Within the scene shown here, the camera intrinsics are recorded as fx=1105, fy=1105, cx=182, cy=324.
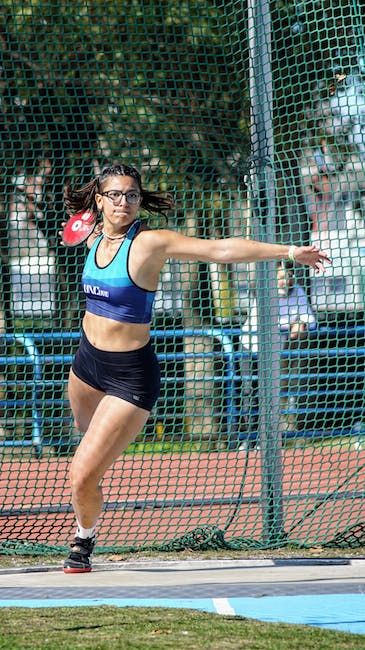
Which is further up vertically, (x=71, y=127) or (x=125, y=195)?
(x=71, y=127)

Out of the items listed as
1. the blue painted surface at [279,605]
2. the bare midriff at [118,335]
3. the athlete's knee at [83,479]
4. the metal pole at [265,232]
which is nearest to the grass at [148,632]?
the blue painted surface at [279,605]

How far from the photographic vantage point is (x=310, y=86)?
8367mm

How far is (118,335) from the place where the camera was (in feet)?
18.8

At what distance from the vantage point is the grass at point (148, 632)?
14.4ft

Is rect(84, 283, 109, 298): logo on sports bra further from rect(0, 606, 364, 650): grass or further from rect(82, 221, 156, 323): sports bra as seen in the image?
rect(0, 606, 364, 650): grass

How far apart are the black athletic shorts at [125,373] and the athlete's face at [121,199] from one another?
2.21 ft

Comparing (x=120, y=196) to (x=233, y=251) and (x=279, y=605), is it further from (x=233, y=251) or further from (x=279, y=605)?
(x=279, y=605)

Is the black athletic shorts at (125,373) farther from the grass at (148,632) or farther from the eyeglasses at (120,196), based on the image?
the grass at (148,632)

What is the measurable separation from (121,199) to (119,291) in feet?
1.60

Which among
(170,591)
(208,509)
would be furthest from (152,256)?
(208,509)

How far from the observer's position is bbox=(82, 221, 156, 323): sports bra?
5.61 metres

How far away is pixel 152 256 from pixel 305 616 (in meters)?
1.89

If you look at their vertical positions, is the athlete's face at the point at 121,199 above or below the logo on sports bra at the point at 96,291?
above

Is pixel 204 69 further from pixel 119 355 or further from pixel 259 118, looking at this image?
pixel 119 355
